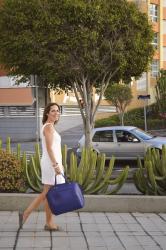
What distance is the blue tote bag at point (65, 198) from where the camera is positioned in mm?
6789

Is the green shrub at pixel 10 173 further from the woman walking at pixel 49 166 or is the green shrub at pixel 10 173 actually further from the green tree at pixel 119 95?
the green tree at pixel 119 95

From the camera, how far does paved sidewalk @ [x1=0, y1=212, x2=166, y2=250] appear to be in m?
6.36

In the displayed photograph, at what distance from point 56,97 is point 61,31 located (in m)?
24.0

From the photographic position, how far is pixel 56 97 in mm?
40031

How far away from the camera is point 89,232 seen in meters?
7.11

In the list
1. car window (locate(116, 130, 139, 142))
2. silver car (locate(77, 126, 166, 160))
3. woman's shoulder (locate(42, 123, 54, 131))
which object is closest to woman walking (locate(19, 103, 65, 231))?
woman's shoulder (locate(42, 123, 54, 131))

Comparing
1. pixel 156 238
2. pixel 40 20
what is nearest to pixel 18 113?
pixel 40 20

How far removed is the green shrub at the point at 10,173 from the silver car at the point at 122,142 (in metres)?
10.3

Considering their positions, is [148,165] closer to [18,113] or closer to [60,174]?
[60,174]

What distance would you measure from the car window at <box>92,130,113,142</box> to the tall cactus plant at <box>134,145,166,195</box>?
10332 mm

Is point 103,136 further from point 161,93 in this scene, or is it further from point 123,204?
point 161,93

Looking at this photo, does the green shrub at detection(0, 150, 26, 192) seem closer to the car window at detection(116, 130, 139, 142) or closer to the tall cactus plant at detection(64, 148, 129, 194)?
the tall cactus plant at detection(64, 148, 129, 194)

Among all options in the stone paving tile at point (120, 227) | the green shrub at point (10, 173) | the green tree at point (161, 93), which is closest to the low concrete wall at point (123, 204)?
the green shrub at point (10, 173)

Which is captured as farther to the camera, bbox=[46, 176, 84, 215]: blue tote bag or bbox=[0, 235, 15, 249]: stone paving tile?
bbox=[46, 176, 84, 215]: blue tote bag
